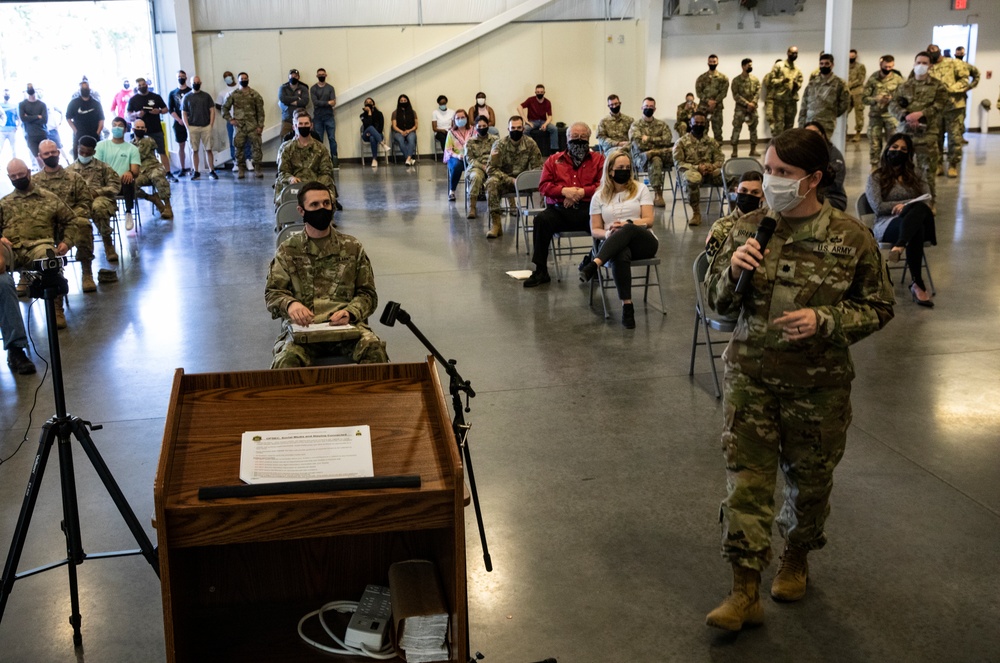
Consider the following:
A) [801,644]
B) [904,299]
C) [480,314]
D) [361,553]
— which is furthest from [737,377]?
[904,299]

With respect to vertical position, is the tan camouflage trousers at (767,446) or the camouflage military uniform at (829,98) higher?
the camouflage military uniform at (829,98)

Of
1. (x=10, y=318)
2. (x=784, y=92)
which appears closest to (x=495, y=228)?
(x=10, y=318)

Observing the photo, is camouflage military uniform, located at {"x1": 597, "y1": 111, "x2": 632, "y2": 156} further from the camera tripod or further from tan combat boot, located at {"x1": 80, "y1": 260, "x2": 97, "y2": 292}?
the camera tripod

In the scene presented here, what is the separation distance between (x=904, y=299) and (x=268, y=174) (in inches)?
556

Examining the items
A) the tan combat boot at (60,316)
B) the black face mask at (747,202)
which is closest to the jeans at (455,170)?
the tan combat boot at (60,316)

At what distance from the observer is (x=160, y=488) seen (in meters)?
1.96

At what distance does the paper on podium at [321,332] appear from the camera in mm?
4727

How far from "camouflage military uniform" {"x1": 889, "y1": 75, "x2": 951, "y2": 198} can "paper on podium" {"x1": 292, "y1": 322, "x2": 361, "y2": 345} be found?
9.59 m

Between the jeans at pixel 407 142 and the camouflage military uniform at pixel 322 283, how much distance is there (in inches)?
621

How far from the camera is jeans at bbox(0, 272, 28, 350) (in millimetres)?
6297

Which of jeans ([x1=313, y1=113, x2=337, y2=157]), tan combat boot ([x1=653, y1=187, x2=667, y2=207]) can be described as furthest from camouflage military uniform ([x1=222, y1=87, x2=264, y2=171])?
tan combat boot ([x1=653, y1=187, x2=667, y2=207])

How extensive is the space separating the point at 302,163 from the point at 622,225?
17.5 ft

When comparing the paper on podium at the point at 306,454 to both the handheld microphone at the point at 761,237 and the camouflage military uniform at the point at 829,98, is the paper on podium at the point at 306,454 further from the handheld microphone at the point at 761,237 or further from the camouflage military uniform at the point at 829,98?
the camouflage military uniform at the point at 829,98

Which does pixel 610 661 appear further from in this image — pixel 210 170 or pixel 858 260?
pixel 210 170
